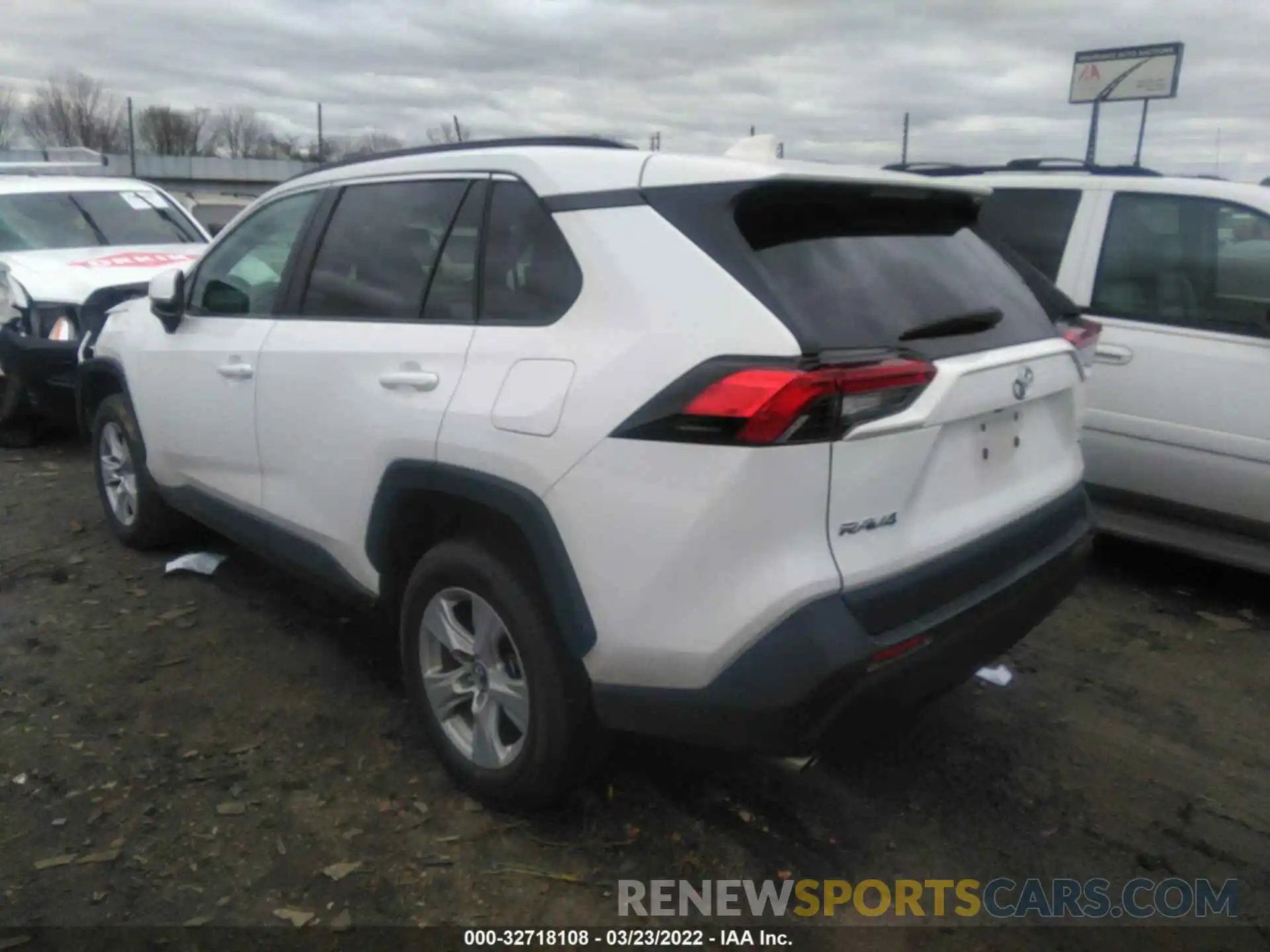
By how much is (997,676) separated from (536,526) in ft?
7.05

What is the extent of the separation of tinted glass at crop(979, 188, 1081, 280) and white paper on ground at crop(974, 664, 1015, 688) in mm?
2085

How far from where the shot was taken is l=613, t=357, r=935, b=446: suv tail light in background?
2.21 metres

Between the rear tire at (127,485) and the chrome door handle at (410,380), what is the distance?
7.14ft

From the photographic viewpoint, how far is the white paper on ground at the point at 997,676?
3832mm

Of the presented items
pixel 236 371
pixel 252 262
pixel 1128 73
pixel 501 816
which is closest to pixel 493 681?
pixel 501 816

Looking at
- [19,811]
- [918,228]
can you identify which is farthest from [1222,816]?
[19,811]

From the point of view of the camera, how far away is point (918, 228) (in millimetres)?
2898

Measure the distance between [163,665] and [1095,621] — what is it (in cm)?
380

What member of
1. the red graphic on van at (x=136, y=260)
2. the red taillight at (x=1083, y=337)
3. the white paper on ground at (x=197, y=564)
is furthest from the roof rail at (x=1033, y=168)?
the red graphic on van at (x=136, y=260)

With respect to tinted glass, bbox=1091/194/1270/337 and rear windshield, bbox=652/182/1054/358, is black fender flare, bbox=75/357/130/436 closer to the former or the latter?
rear windshield, bbox=652/182/1054/358

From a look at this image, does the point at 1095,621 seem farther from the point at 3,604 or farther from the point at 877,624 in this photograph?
the point at 3,604

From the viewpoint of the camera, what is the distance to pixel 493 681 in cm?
289

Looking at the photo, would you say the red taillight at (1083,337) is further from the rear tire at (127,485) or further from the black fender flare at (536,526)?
the rear tire at (127,485)

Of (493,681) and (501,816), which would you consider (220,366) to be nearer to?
(493,681)
